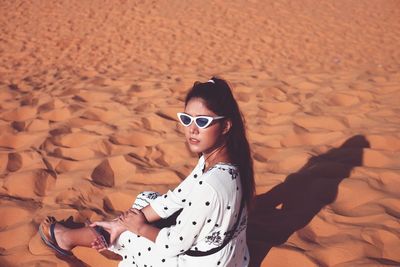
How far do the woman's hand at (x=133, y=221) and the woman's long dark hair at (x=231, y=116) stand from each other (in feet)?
1.77

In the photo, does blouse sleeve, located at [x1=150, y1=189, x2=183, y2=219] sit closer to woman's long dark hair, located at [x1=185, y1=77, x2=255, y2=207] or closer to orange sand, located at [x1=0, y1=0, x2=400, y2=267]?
woman's long dark hair, located at [x1=185, y1=77, x2=255, y2=207]

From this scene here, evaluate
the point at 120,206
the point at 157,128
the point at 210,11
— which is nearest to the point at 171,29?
the point at 210,11

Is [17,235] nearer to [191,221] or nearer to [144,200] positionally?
[144,200]

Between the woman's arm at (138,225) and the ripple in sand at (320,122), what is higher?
the woman's arm at (138,225)

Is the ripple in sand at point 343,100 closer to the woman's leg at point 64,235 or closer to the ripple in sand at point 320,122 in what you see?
the ripple in sand at point 320,122

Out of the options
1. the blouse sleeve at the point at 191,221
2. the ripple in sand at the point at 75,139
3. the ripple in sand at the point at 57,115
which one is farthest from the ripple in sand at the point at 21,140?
the blouse sleeve at the point at 191,221

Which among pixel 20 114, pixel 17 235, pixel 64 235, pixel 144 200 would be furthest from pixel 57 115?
pixel 144 200

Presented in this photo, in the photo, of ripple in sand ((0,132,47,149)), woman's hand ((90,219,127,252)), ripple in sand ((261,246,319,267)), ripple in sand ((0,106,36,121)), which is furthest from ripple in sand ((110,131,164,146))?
ripple in sand ((261,246,319,267))

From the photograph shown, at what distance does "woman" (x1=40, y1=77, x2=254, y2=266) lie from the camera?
1544 mm

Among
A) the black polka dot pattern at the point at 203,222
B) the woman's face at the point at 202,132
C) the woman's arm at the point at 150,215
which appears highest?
the woman's face at the point at 202,132

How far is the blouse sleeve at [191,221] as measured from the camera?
150 centimetres

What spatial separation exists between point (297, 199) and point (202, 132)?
1.29 meters

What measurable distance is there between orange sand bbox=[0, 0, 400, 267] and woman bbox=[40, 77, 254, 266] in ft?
1.50

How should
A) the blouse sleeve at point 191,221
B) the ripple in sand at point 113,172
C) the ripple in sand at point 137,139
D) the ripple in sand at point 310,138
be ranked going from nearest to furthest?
the blouse sleeve at point 191,221, the ripple in sand at point 113,172, the ripple in sand at point 310,138, the ripple in sand at point 137,139
